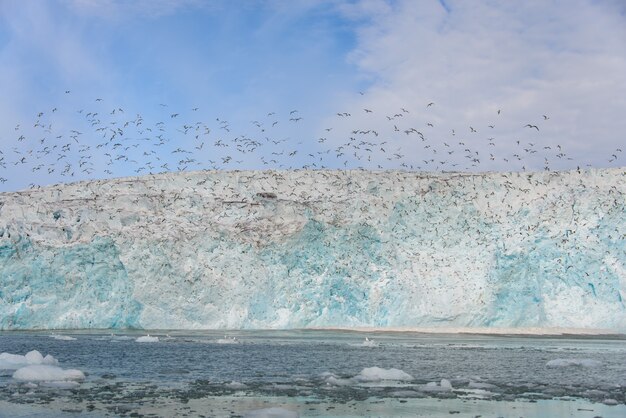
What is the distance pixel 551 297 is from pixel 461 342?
299 inches

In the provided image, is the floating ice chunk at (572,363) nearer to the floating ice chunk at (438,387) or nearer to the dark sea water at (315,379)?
the dark sea water at (315,379)

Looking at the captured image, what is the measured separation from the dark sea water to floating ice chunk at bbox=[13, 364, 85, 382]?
0.52 meters

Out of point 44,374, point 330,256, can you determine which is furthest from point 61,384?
point 330,256

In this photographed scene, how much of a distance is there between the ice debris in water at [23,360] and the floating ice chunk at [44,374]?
2469mm

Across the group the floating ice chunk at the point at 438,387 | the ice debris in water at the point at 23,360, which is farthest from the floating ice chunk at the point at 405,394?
the ice debris in water at the point at 23,360

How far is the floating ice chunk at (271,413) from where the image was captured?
591 inches

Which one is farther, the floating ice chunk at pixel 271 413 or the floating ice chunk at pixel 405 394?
the floating ice chunk at pixel 405 394

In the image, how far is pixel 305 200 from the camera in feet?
158

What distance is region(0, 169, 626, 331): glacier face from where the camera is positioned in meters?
42.0

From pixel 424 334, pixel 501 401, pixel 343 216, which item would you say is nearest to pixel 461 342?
pixel 424 334

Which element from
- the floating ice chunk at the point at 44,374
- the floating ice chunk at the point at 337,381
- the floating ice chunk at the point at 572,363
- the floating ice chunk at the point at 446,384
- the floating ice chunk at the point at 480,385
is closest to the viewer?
the floating ice chunk at the point at 446,384

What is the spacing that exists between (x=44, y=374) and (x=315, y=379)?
736 centimetres

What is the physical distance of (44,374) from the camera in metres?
20.7

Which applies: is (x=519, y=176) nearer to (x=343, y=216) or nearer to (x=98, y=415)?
(x=343, y=216)
